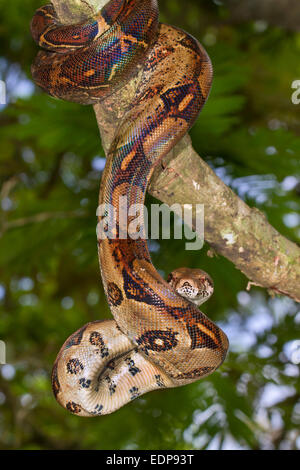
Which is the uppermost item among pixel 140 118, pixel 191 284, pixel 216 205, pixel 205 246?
pixel 140 118

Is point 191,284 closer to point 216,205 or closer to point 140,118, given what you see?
point 216,205

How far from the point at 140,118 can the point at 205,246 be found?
4.25ft

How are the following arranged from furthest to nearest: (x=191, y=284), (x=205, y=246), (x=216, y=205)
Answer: (x=205, y=246) → (x=216, y=205) → (x=191, y=284)

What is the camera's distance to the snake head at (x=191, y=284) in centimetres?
166

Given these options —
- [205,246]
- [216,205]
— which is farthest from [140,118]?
[205,246]

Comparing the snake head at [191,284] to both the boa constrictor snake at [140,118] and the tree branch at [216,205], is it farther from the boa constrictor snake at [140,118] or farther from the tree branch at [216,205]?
the tree branch at [216,205]

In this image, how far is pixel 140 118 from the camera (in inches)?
58.7

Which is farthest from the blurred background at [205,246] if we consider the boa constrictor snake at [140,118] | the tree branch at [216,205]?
the boa constrictor snake at [140,118]

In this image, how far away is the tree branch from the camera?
1.57 meters

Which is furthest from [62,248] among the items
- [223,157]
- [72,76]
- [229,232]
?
[72,76]

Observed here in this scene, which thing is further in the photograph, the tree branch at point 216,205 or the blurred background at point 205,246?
the blurred background at point 205,246

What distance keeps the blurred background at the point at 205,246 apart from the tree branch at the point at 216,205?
0.51 metres

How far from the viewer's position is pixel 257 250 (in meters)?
2.03

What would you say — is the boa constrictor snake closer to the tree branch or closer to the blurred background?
the tree branch
